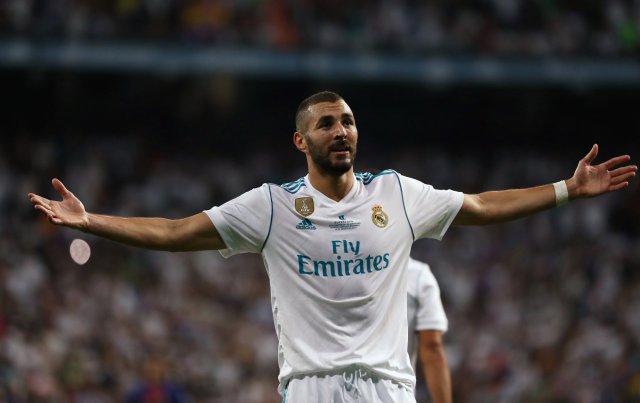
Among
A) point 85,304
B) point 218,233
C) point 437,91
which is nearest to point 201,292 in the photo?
point 85,304

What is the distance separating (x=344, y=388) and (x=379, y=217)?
798 millimetres

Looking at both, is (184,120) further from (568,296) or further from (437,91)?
(568,296)

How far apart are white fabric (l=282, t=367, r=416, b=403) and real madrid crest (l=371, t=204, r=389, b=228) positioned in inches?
26.4

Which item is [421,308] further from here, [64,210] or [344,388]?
[64,210]

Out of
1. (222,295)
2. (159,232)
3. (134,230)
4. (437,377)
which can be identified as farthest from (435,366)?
(222,295)

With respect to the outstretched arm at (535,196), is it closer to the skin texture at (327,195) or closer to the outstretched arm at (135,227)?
the skin texture at (327,195)

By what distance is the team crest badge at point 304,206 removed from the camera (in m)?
5.21

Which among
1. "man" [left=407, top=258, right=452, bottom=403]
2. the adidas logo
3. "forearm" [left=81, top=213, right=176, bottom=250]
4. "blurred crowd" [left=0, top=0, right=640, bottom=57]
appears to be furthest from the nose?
"blurred crowd" [left=0, top=0, right=640, bottom=57]

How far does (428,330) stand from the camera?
663 cm

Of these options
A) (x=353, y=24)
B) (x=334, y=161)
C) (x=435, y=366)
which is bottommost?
(x=435, y=366)

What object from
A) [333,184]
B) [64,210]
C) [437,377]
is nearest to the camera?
[64,210]

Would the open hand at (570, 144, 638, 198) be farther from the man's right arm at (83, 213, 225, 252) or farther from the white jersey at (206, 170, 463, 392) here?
the man's right arm at (83, 213, 225, 252)

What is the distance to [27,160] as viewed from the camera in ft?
58.7

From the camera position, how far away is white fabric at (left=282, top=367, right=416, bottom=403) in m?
5.02
